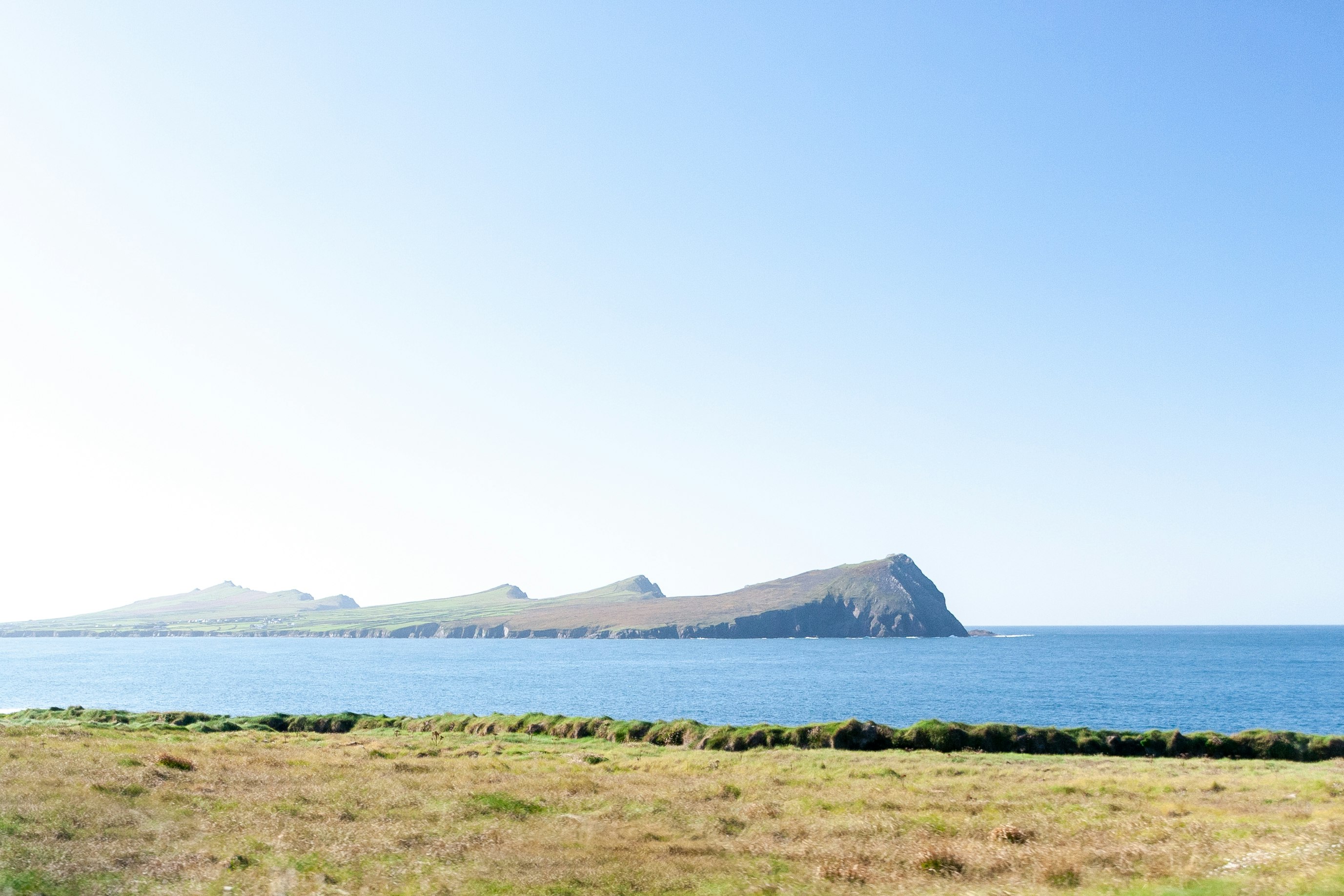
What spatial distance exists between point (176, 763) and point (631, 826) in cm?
2254

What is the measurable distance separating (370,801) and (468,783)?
621 centimetres

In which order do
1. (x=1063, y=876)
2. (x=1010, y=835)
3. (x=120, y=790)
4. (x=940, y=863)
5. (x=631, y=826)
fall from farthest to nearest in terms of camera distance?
(x=120, y=790) → (x=631, y=826) → (x=1010, y=835) → (x=940, y=863) → (x=1063, y=876)

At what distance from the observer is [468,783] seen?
3566 centimetres

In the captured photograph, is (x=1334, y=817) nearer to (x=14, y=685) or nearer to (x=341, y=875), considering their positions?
(x=341, y=875)

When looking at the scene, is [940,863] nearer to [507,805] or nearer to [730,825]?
[730,825]

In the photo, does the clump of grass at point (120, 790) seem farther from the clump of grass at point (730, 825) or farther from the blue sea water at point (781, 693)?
the blue sea water at point (781, 693)

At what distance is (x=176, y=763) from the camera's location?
121 ft

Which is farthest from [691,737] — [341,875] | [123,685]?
[123,685]

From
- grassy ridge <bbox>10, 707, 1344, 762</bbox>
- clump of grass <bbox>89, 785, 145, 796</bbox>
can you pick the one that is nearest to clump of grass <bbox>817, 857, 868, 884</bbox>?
clump of grass <bbox>89, 785, 145, 796</bbox>

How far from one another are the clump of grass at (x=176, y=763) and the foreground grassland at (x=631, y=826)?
37cm

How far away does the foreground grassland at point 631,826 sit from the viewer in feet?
64.4

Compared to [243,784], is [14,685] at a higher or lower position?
lower

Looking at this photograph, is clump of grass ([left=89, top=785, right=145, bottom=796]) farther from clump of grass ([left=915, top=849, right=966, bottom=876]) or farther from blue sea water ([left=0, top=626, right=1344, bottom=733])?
blue sea water ([left=0, top=626, right=1344, bottom=733])

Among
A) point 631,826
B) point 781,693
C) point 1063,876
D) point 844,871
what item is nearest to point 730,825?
point 631,826
